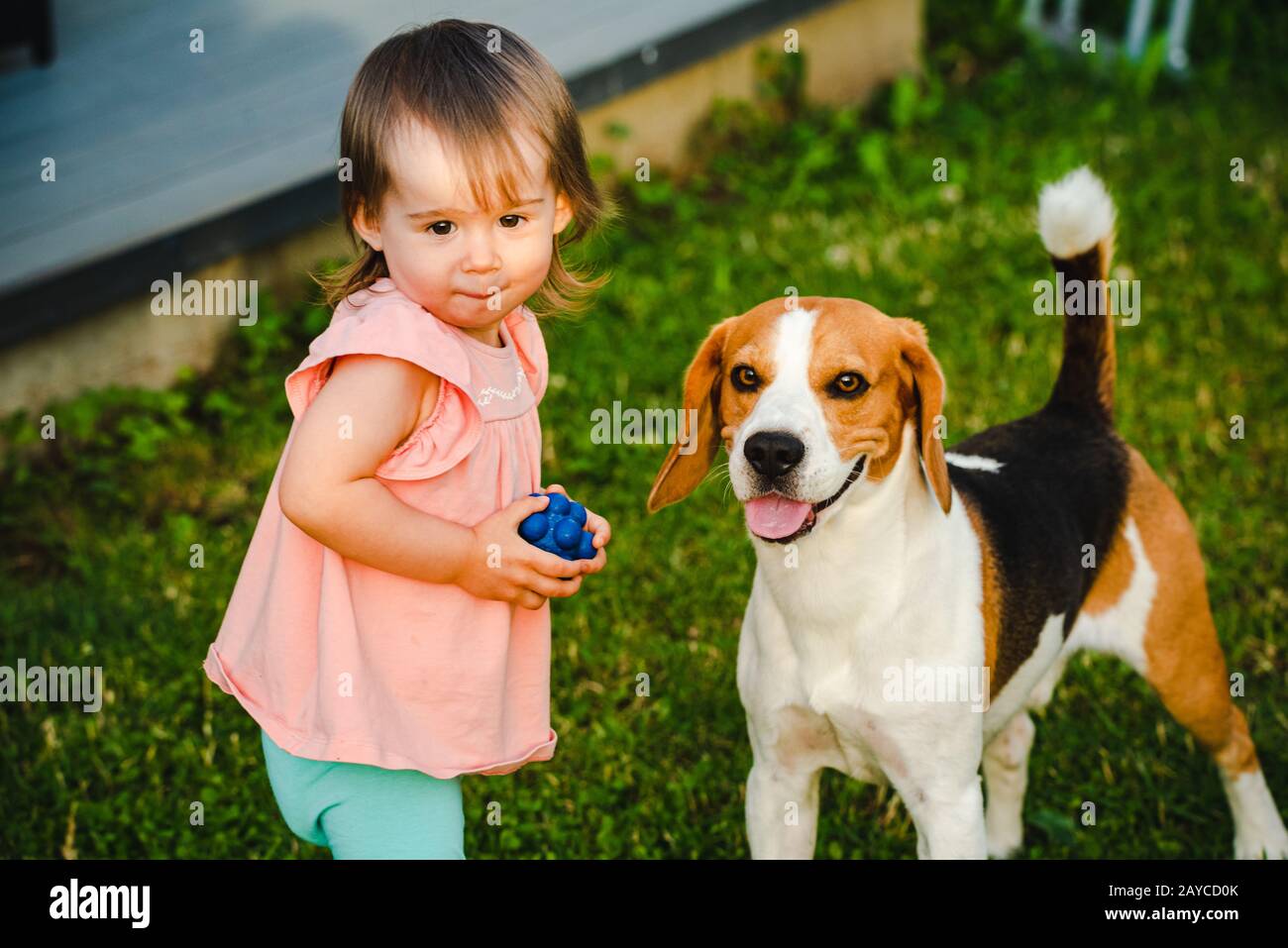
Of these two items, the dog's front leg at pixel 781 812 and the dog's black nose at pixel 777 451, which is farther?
the dog's front leg at pixel 781 812

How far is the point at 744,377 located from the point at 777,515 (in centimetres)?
31

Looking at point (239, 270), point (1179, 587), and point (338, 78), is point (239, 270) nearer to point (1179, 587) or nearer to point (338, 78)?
point (338, 78)

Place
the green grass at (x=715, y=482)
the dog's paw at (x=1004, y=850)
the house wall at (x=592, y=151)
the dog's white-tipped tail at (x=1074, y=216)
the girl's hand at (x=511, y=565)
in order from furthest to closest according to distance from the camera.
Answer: the house wall at (x=592, y=151)
the green grass at (x=715, y=482)
the dog's paw at (x=1004, y=850)
the dog's white-tipped tail at (x=1074, y=216)
the girl's hand at (x=511, y=565)

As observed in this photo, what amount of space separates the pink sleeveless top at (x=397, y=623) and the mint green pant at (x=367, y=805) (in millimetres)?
75

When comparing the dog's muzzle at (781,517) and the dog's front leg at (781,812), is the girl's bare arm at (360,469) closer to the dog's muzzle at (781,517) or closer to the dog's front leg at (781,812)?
the dog's muzzle at (781,517)

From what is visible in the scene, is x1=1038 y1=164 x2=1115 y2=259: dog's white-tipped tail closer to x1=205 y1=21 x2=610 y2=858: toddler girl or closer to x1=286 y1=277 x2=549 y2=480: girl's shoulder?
x1=205 y1=21 x2=610 y2=858: toddler girl

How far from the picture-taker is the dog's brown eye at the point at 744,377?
3.06 m

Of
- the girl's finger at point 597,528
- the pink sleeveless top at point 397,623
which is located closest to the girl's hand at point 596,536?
the girl's finger at point 597,528

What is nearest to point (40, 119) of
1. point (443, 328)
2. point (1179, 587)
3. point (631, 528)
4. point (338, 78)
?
point (338, 78)

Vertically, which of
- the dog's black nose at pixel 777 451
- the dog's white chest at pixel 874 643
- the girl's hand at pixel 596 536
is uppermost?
the dog's black nose at pixel 777 451

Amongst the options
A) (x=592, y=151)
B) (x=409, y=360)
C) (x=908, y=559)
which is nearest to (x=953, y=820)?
(x=908, y=559)
